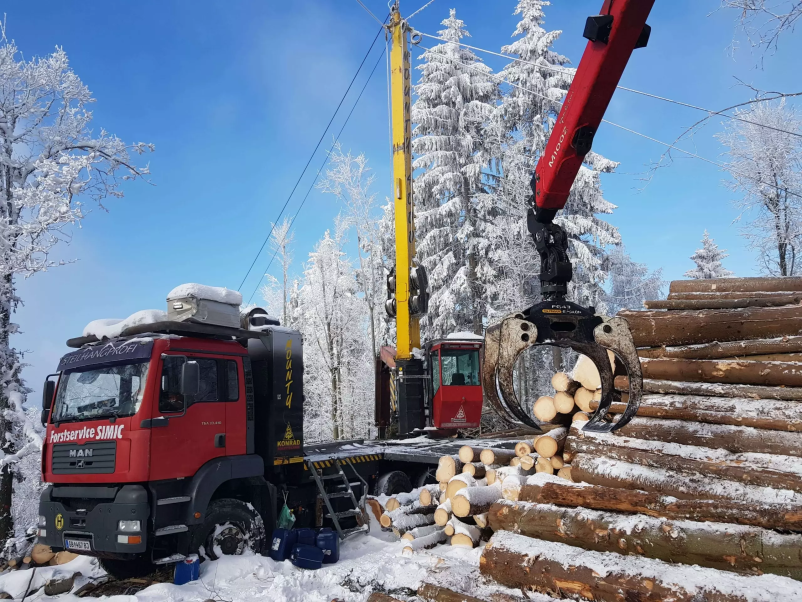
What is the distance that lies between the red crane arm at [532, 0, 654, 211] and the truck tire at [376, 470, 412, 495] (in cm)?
642

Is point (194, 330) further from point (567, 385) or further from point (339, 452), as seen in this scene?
point (567, 385)

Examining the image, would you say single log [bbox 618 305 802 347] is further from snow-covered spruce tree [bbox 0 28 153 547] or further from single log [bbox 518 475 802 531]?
snow-covered spruce tree [bbox 0 28 153 547]

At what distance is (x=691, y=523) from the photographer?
4.70 metres

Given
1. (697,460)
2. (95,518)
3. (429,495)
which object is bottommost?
(429,495)

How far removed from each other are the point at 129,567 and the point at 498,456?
192 inches

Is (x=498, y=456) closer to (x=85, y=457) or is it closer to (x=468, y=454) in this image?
(x=468, y=454)

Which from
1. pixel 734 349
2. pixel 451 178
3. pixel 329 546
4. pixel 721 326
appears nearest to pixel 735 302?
pixel 721 326

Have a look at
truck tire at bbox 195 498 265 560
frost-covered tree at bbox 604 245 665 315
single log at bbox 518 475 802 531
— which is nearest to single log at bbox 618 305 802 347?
single log at bbox 518 475 802 531

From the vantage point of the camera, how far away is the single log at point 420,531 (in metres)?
7.51

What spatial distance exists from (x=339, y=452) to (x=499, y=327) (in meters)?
6.74

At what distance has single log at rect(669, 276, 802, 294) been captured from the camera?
8797mm

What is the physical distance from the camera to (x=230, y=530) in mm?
7332

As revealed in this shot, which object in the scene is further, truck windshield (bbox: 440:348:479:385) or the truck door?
truck windshield (bbox: 440:348:479:385)

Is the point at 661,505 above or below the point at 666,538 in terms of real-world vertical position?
above
